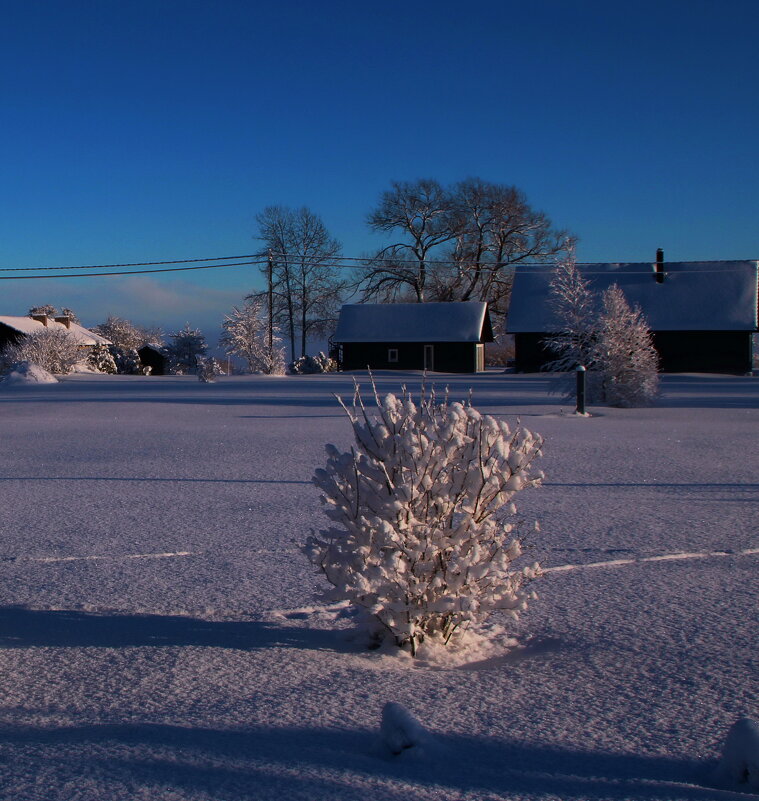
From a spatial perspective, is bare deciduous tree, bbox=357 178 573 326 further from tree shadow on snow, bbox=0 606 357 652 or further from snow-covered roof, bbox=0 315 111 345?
tree shadow on snow, bbox=0 606 357 652

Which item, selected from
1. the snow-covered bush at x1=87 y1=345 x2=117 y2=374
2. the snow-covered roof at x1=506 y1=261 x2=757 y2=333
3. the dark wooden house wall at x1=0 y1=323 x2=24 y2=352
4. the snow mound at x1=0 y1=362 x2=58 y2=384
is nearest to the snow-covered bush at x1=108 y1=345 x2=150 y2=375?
the snow-covered bush at x1=87 y1=345 x2=117 y2=374

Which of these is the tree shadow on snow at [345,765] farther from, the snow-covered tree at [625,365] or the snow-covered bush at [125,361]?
the snow-covered bush at [125,361]

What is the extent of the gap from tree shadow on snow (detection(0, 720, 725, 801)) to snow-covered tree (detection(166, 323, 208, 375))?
56502mm

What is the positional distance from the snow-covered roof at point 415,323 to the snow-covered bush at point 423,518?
158ft

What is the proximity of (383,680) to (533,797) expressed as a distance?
114cm

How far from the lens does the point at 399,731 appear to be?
2.81 m

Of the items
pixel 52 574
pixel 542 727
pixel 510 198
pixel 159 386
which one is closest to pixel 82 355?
pixel 159 386

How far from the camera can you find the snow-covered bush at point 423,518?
3812 millimetres

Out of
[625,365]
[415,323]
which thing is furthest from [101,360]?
[625,365]

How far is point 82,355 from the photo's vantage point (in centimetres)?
4216

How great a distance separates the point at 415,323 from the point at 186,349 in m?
17.0

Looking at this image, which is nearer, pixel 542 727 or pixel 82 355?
pixel 542 727

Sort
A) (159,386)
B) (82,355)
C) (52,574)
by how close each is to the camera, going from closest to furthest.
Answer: (52,574) < (159,386) < (82,355)

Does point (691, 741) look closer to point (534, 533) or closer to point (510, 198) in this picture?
point (534, 533)
